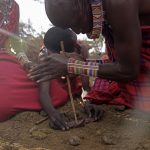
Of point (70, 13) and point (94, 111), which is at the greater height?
point (70, 13)

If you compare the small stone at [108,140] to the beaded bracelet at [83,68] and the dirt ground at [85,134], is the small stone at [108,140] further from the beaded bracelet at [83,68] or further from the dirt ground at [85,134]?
the beaded bracelet at [83,68]

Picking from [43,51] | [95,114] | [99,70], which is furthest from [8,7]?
[99,70]

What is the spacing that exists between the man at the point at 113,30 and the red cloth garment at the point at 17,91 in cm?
89

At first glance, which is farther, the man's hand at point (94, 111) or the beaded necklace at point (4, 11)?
the beaded necklace at point (4, 11)

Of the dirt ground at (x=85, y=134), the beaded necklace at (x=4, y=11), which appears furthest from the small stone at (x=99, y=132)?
the beaded necklace at (x=4, y=11)

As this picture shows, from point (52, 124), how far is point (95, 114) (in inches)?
16.4

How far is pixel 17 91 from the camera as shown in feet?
12.9

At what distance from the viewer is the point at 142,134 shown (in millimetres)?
3266

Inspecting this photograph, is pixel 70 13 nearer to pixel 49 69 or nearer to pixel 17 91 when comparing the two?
pixel 49 69

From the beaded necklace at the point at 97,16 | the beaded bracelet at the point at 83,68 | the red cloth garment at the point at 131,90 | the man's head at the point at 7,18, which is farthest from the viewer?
the man's head at the point at 7,18

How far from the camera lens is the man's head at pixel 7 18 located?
176 inches

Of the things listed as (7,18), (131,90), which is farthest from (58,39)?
(131,90)

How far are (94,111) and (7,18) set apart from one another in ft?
4.80

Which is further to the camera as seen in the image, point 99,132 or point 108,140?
point 99,132
